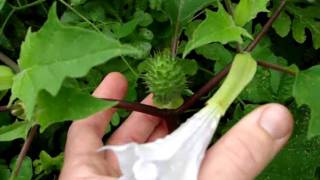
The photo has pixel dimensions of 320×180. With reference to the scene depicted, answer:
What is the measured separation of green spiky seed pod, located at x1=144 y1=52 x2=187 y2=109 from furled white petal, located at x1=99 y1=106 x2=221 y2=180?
0.21 m

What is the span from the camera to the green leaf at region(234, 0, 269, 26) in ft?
4.35

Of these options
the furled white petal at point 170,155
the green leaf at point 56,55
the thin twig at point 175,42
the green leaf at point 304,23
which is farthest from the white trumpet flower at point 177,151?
the green leaf at point 304,23

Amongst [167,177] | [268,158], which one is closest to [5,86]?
[167,177]

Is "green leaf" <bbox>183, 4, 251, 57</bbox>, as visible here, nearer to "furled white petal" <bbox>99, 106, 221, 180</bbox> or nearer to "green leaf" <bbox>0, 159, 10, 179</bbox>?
"furled white petal" <bbox>99, 106, 221, 180</bbox>

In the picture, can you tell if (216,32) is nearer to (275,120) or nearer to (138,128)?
(275,120)

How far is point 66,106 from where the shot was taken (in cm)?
123

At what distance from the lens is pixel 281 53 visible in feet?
5.91

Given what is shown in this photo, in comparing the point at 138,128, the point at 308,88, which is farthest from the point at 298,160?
the point at 138,128

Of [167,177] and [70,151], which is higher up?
[167,177]

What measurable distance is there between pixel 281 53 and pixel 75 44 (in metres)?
0.81

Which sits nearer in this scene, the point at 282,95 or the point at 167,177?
the point at 167,177

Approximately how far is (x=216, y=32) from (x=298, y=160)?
1.46 feet

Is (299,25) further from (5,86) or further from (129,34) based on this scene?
(5,86)

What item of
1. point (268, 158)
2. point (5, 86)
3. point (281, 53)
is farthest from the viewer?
point (281, 53)
